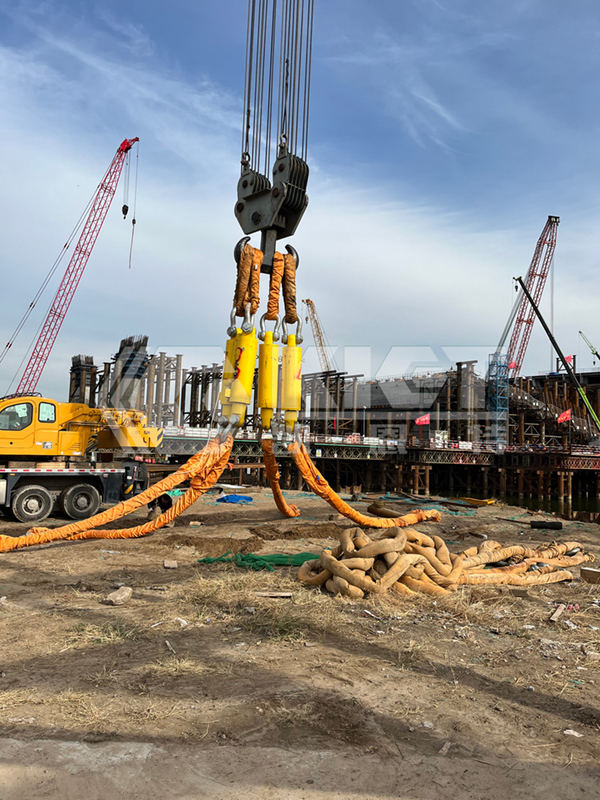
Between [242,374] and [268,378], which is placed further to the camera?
[268,378]

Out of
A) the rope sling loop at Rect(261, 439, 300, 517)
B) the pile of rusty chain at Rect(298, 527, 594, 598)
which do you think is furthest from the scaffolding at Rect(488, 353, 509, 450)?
the pile of rusty chain at Rect(298, 527, 594, 598)

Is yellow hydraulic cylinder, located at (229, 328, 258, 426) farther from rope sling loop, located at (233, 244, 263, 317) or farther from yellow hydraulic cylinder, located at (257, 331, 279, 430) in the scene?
rope sling loop, located at (233, 244, 263, 317)

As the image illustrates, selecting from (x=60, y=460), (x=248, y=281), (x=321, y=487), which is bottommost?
(x=321, y=487)

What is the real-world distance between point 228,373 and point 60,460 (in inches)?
314

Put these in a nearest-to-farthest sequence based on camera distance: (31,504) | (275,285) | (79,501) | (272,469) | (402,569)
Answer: (402,569) < (275,285) < (272,469) < (31,504) < (79,501)

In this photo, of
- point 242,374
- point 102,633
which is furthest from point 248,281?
point 102,633

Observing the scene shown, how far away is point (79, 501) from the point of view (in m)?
16.4

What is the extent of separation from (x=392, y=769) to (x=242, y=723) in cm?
120

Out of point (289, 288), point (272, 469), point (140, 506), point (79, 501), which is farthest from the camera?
point (79, 501)

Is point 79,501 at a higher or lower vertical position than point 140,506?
lower

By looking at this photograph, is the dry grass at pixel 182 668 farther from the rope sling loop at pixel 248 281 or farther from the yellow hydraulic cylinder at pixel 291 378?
the rope sling loop at pixel 248 281

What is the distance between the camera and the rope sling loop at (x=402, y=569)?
297 inches

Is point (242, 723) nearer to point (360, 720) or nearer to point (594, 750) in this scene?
point (360, 720)

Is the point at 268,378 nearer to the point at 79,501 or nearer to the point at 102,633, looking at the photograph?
the point at 102,633
